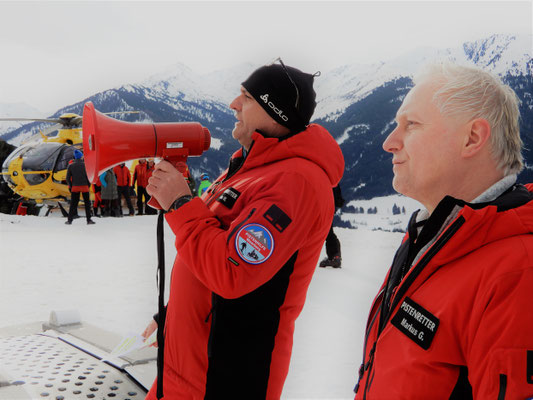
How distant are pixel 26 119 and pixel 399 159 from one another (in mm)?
16366

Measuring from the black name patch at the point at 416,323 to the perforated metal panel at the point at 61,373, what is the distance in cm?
174

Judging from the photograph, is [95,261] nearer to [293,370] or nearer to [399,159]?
[293,370]

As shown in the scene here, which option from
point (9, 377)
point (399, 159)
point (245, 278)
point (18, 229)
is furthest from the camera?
point (18, 229)

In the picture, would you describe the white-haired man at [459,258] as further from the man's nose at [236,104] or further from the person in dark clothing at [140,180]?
the person in dark clothing at [140,180]

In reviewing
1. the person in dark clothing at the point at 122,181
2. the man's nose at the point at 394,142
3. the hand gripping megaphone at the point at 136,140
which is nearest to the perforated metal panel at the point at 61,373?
the hand gripping megaphone at the point at 136,140

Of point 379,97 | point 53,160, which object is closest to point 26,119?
point 53,160

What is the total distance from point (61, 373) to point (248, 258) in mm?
1689

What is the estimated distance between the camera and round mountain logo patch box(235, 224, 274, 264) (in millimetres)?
1409

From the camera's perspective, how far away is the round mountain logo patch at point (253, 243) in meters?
1.41

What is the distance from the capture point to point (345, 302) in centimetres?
525

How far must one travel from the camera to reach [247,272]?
55.6 inches

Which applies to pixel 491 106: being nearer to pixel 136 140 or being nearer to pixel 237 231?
pixel 237 231

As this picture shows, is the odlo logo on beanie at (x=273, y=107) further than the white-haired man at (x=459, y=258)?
Yes

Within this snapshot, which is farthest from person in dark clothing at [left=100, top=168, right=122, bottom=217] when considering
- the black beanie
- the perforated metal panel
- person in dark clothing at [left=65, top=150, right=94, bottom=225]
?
the black beanie
